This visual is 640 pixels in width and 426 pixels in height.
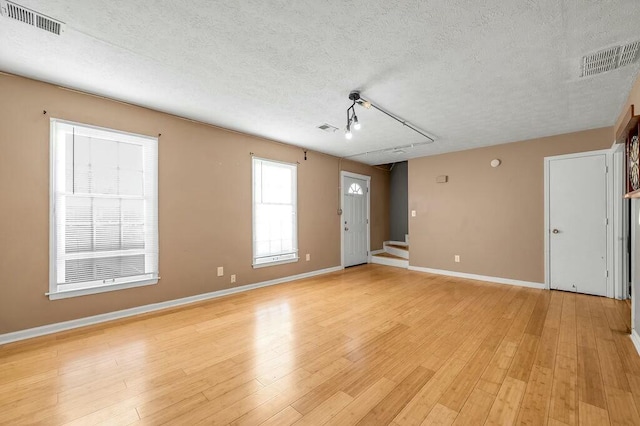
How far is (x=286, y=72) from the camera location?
2.56 meters

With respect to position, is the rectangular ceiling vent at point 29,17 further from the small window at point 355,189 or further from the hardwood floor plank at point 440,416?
the small window at point 355,189

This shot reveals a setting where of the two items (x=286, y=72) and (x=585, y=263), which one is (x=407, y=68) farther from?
(x=585, y=263)

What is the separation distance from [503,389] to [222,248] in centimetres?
371

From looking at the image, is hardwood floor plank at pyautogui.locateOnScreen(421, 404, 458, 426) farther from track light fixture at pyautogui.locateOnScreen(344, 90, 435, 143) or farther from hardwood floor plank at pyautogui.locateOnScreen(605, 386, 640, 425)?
track light fixture at pyautogui.locateOnScreen(344, 90, 435, 143)

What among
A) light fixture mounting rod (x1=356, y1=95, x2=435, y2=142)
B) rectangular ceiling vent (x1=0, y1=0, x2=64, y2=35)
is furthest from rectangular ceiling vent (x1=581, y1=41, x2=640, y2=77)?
rectangular ceiling vent (x1=0, y1=0, x2=64, y2=35)

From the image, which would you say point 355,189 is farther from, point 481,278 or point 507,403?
point 507,403

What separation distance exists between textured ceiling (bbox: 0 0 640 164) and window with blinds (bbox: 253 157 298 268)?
130 centimetres

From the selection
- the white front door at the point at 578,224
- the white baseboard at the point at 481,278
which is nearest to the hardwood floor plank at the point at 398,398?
the white baseboard at the point at 481,278

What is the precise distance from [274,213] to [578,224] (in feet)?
16.5

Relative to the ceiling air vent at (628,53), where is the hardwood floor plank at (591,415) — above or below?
below

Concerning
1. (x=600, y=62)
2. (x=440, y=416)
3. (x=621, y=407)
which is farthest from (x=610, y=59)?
(x=440, y=416)

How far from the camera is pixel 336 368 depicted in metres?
2.15

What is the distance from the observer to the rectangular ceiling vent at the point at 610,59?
2.16 m

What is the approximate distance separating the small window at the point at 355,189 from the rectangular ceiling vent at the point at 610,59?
4.48m
